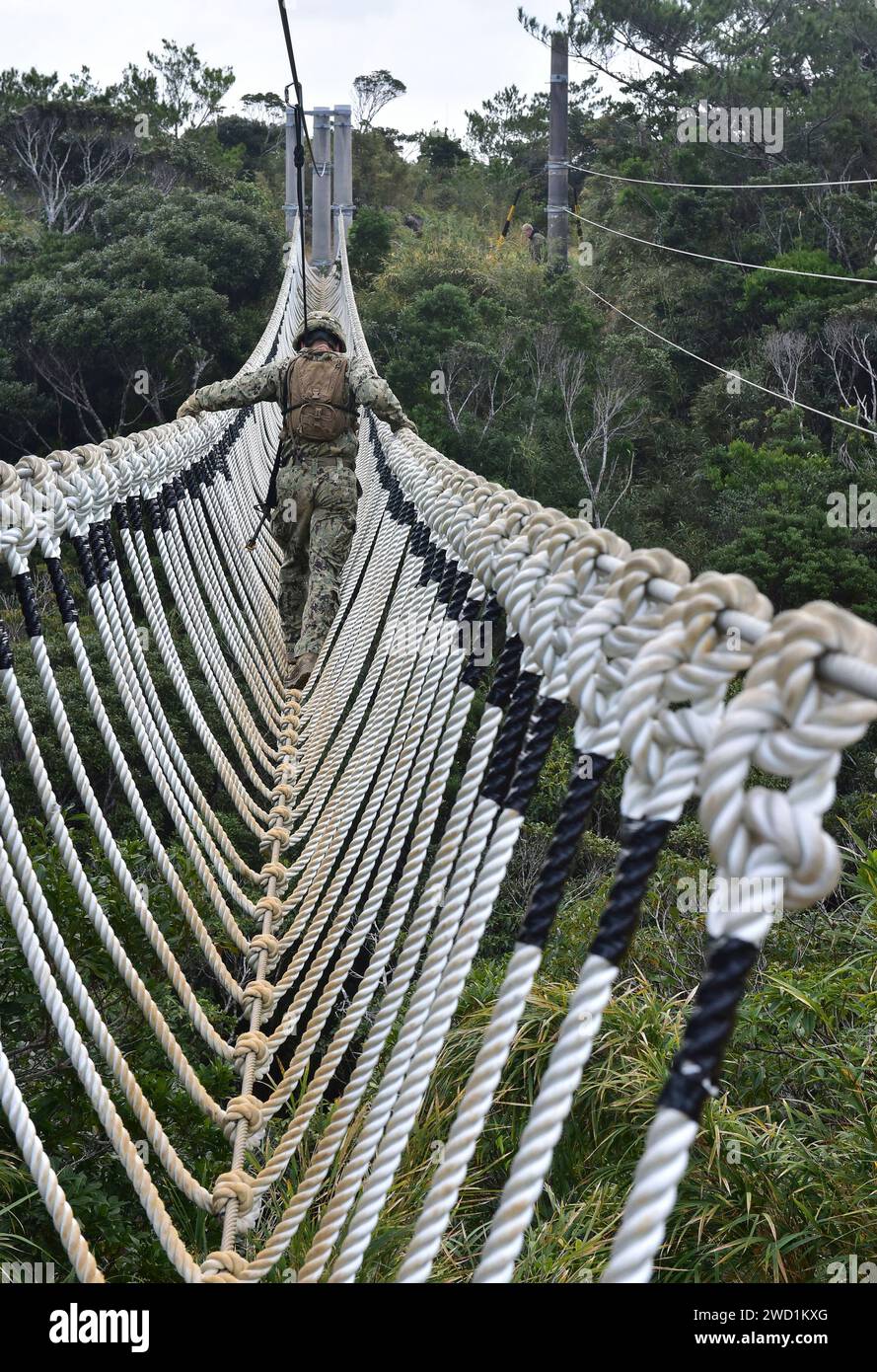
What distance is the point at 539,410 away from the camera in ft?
43.9

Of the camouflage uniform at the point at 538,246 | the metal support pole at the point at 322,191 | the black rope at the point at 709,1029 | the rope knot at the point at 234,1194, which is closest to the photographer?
the black rope at the point at 709,1029

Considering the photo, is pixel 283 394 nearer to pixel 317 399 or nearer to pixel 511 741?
pixel 317 399

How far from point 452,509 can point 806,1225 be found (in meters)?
1.51

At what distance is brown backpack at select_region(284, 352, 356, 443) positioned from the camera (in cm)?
379

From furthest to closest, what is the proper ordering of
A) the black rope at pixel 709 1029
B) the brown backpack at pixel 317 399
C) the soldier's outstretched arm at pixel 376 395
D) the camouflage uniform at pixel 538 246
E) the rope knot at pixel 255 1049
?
the camouflage uniform at pixel 538 246, the brown backpack at pixel 317 399, the soldier's outstretched arm at pixel 376 395, the rope knot at pixel 255 1049, the black rope at pixel 709 1029

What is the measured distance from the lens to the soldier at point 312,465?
3.69m

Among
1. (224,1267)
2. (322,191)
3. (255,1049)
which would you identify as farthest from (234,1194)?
(322,191)

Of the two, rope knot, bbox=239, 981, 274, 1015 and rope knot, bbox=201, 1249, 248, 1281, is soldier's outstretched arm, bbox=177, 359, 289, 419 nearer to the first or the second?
rope knot, bbox=239, 981, 274, 1015

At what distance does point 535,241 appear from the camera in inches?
709

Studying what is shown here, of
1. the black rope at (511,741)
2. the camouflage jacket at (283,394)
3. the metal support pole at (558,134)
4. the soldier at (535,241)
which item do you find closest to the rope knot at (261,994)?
the black rope at (511,741)

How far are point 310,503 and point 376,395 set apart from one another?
45 cm

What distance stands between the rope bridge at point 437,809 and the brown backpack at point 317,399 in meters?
0.68

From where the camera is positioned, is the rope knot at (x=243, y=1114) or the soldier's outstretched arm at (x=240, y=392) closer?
the rope knot at (x=243, y=1114)

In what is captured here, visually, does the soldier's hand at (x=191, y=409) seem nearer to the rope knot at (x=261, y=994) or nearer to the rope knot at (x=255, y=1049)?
the rope knot at (x=261, y=994)
